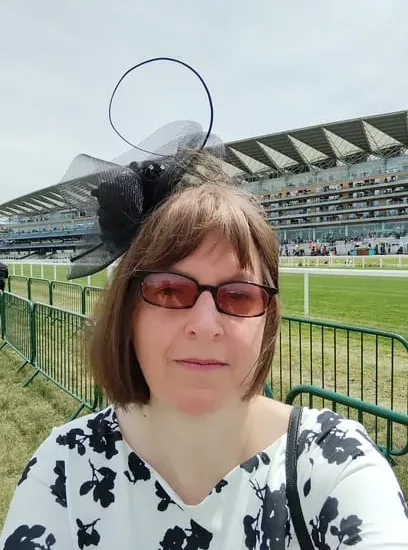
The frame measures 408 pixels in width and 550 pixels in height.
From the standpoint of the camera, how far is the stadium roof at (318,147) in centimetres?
6594

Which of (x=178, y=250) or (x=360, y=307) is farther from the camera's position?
(x=360, y=307)

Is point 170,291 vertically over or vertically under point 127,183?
under

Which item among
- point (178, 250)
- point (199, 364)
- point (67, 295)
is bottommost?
point (67, 295)

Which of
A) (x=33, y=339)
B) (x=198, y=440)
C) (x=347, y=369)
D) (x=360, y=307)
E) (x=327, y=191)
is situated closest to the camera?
(x=198, y=440)

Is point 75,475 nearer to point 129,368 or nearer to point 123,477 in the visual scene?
point 123,477

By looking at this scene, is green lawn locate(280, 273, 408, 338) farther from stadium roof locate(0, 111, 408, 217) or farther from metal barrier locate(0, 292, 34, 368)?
stadium roof locate(0, 111, 408, 217)

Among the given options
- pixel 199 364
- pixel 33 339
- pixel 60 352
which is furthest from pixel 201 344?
pixel 33 339

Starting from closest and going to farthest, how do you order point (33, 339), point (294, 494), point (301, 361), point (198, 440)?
point (294, 494)
point (198, 440)
point (301, 361)
point (33, 339)

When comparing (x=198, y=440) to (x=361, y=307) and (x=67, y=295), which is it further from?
(x=361, y=307)

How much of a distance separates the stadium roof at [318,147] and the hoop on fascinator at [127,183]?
62.0m

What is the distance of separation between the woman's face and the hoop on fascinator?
0.57ft

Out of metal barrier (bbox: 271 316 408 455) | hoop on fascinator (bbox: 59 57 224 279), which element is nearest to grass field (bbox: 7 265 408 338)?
metal barrier (bbox: 271 316 408 455)

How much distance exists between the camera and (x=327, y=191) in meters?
81.6

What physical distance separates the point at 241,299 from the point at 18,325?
597 cm
